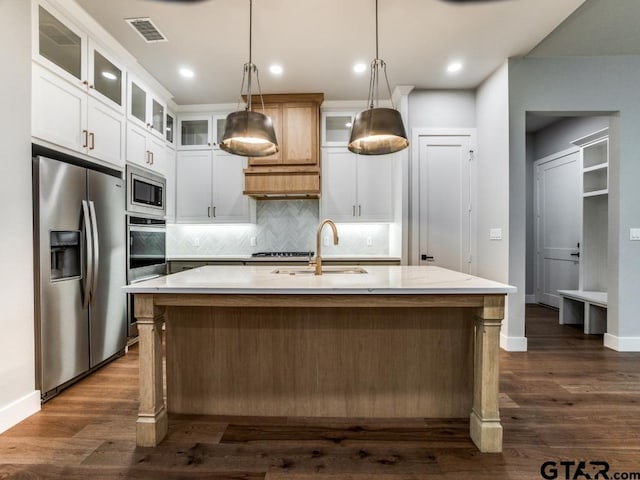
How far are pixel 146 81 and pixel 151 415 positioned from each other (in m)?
3.38

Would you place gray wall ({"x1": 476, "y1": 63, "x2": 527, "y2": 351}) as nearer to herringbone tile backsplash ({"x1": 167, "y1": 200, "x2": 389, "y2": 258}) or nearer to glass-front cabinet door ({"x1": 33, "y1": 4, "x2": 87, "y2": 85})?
herringbone tile backsplash ({"x1": 167, "y1": 200, "x2": 389, "y2": 258})

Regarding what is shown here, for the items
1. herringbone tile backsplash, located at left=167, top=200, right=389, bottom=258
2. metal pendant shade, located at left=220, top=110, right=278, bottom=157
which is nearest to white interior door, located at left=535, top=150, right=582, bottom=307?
herringbone tile backsplash, located at left=167, top=200, right=389, bottom=258

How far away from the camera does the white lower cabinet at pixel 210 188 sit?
4477mm

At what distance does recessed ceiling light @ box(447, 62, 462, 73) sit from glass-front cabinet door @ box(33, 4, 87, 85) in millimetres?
3333

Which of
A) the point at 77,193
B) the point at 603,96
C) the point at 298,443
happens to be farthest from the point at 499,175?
the point at 77,193

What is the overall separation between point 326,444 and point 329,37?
3.12 metres

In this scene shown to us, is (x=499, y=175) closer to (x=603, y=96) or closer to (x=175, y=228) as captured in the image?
(x=603, y=96)

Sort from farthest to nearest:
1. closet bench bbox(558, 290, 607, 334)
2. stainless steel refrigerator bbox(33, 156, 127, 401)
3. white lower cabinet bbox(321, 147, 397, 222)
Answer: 1. white lower cabinet bbox(321, 147, 397, 222)
2. closet bench bbox(558, 290, 607, 334)
3. stainless steel refrigerator bbox(33, 156, 127, 401)

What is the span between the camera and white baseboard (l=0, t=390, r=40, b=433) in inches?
80.6

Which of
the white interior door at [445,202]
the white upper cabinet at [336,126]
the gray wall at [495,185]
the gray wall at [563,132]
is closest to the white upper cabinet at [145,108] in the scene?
the white upper cabinet at [336,126]

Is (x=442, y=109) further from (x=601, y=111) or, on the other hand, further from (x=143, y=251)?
(x=143, y=251)

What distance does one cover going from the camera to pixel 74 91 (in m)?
2.65
